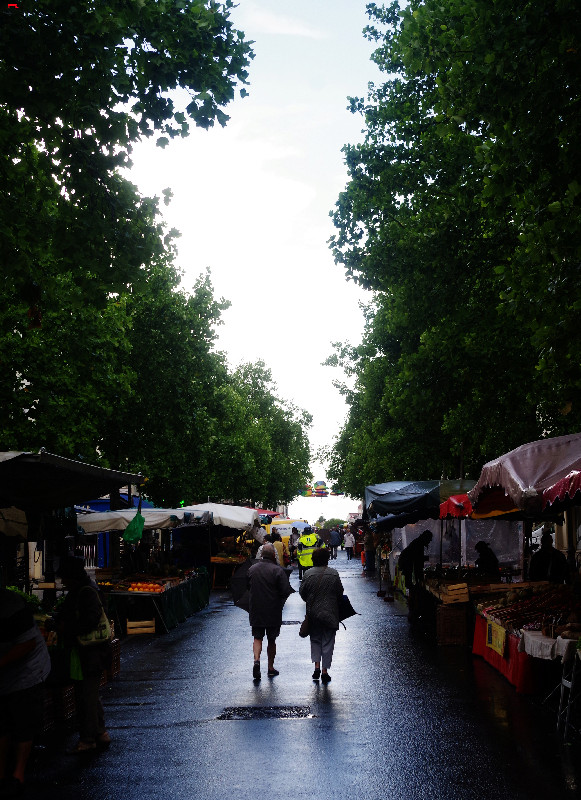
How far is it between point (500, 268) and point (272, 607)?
5549 mm

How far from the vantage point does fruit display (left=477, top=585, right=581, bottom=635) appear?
1043 centimetres

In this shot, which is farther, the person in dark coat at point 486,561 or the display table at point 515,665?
the person in dark coat at point 486,561

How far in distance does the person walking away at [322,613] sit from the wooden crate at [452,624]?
4.45 m

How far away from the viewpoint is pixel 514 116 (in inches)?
403

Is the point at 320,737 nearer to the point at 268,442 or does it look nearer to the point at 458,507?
the point at 458,507

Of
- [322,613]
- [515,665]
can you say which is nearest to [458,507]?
[322,613]

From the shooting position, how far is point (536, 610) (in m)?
12.0

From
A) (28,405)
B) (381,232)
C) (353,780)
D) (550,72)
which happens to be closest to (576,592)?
(353,780)

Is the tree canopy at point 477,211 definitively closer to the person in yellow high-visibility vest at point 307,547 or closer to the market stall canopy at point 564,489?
the market stall canopy at point 564,489

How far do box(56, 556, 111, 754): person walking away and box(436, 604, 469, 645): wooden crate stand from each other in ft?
28.8

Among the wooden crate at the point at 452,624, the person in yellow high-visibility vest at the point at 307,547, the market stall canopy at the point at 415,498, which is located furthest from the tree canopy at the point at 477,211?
the person in yellow high-visibility vest at the point at 307,547

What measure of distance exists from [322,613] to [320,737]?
3485 millimetres

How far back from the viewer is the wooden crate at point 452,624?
16.5 meters

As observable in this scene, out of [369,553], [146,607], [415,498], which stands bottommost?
[369,553]
